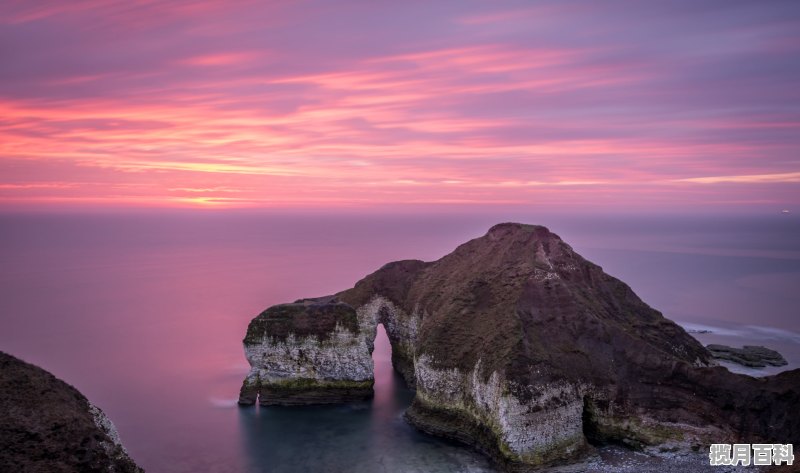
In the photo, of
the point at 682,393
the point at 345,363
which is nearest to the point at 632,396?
the point at 682,393

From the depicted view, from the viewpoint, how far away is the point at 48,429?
18062 millimetres

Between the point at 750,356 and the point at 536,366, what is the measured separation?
31.1 m

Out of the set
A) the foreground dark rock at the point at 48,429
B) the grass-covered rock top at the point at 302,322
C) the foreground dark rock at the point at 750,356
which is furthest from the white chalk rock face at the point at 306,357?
the foreground dark rock at the point at 750,356

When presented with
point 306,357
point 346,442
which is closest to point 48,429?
point 346,442

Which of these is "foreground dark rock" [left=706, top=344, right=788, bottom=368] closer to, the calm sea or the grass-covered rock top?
the calm sea

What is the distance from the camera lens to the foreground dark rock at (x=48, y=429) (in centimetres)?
1730

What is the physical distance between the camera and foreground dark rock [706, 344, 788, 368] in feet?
167

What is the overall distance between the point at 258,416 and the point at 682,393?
82.2 ft

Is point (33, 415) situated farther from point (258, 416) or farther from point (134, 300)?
point (134, 300)

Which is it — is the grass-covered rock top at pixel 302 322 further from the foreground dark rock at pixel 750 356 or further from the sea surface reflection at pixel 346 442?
the foreground dark rock at pixel 750 356

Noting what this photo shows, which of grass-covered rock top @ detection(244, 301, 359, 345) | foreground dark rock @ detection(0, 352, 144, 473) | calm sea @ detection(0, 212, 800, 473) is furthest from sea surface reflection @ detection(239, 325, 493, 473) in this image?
foreground dark rock @ detection(0, 352, 144, 473)
